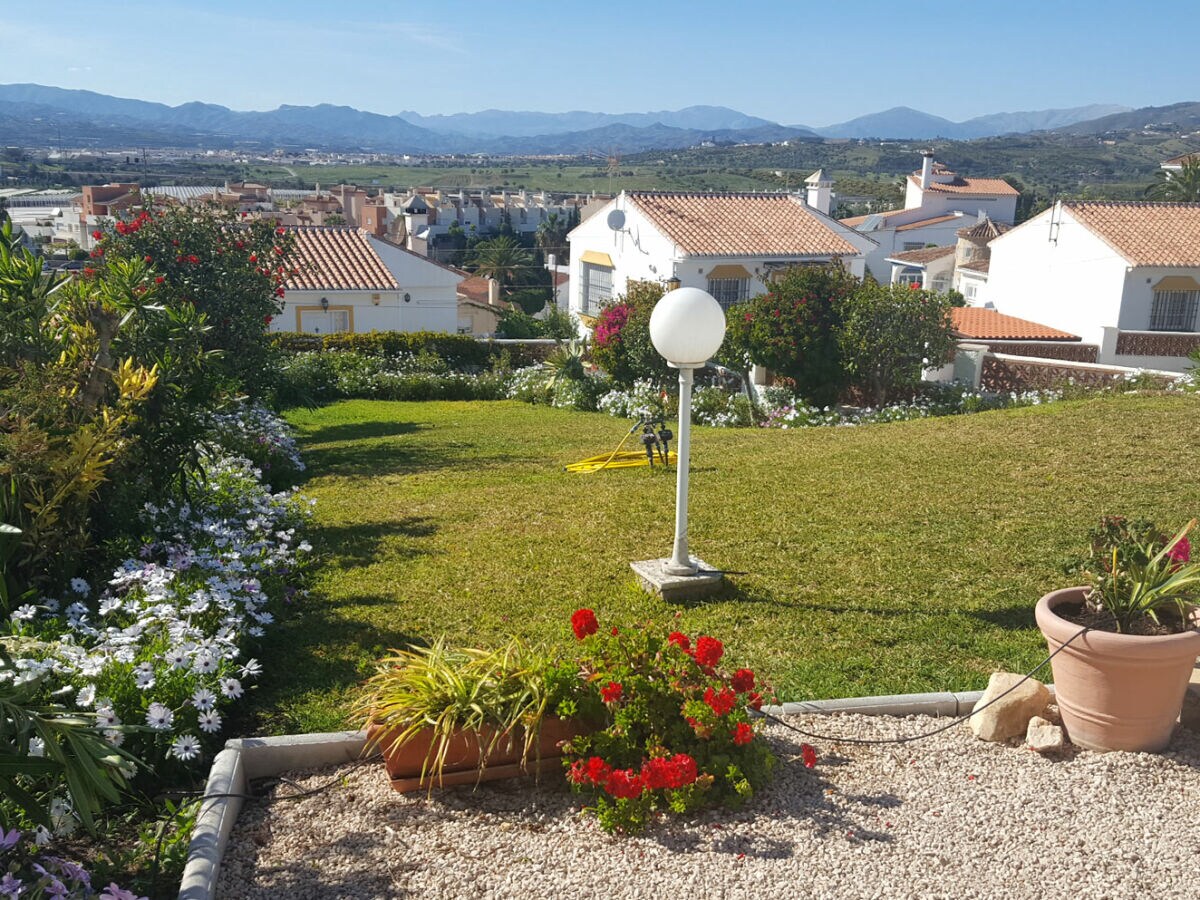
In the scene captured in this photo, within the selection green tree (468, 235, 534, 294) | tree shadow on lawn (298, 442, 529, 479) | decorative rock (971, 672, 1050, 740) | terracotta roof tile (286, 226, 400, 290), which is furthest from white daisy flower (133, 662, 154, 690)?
green tree (468, 235, 534, 294)

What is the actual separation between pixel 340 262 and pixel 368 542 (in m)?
25.4

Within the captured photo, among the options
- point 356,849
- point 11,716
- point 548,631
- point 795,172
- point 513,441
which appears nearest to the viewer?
point 11,716

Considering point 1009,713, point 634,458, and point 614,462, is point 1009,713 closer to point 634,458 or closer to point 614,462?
point 614,462

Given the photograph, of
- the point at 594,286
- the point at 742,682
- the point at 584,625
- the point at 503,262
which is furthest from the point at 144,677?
the point at 503,262

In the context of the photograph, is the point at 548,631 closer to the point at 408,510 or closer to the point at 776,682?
the point at 776,682

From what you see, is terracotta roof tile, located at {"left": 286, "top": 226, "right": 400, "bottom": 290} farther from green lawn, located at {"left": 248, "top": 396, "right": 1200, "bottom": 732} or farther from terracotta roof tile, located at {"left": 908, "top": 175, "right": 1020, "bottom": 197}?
terracotta roof tile, located at {"left": 908, "top": 175, "right": 1020, "bottom": 197}

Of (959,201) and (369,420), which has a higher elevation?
(959,201)

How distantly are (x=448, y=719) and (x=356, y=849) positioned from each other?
2.02ft

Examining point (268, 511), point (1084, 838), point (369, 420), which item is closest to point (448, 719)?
point (1084, 838)

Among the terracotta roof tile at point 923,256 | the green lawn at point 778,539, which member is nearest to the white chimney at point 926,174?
the terracotta roof tile at point 923,256

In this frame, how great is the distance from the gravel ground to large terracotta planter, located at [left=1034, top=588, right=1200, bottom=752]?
12 cm

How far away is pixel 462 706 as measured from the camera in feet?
14.1

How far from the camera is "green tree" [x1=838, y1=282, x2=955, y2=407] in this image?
1820cm

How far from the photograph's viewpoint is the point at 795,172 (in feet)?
472
